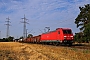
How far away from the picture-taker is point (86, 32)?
55938 millimetres

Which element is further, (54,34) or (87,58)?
(54,34)

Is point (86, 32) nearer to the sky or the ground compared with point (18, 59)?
nearer to the sky

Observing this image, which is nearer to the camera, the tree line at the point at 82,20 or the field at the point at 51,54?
the field at the point at 51,54

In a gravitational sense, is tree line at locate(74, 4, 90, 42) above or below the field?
above

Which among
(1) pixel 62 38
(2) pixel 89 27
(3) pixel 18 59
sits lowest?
(3) pixel 18 59

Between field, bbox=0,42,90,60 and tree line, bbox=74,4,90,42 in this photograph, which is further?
tree line, bbox=74,4,90,42

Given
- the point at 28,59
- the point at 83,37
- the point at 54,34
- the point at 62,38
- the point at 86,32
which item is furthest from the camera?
the point at 83,37

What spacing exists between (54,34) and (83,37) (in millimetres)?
22278

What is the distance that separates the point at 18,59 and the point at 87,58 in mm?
6044

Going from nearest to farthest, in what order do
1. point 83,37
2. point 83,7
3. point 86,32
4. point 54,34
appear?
point 54,34
point 86,32
point 83,37
point 83,7

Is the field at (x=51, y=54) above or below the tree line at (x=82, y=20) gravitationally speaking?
below

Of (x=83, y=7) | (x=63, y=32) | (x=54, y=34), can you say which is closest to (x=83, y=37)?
(x=83, y=7)

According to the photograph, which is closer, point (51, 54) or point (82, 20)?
point (51, 54)

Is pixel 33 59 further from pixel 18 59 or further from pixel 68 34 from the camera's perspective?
pixel 68 34
